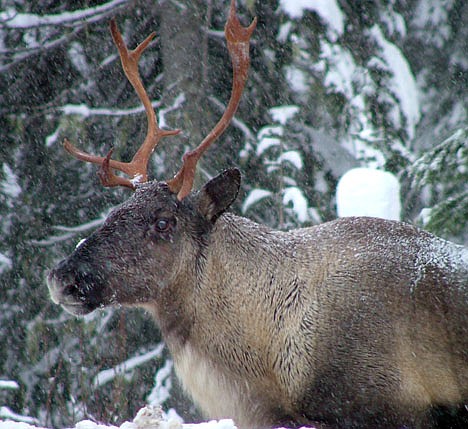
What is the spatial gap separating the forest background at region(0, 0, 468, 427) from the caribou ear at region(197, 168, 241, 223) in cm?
361

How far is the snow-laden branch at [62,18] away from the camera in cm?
828

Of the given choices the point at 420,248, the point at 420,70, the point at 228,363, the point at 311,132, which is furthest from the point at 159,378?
the point at 420,70

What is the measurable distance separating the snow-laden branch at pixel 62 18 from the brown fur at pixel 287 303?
166 inches

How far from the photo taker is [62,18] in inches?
329

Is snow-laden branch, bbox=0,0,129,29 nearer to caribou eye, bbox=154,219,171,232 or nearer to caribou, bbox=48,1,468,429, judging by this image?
caribou, bbox=48,1,468,429

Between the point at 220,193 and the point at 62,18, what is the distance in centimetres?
457

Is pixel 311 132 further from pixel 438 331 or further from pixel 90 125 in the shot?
pixel 438 331

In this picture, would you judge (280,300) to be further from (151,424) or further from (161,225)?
(151,424)

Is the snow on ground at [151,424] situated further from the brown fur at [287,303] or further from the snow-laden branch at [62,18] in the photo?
the snow-laden branch at [62,18]

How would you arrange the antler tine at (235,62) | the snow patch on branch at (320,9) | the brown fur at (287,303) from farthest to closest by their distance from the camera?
the snow patch on branch at (320,9) < the antler tine at (235,62) < the brown fur at (287,303)

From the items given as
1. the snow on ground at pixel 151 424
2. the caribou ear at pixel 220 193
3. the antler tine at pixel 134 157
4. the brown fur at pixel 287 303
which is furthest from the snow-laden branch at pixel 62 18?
the snow on ground at pixel 151 424

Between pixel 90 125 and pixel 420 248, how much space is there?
5.29 m

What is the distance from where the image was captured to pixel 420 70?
11500 mm

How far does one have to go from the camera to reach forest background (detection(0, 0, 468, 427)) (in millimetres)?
8508
